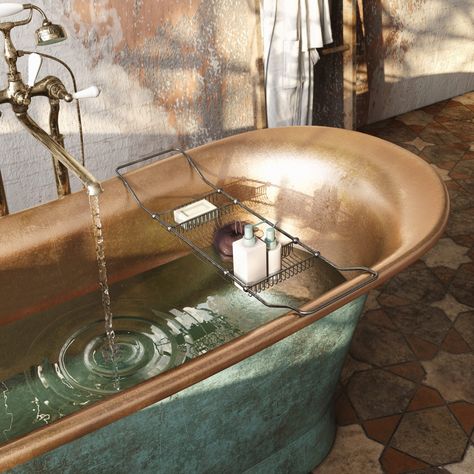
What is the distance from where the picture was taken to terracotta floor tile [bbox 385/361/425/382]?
213 cm

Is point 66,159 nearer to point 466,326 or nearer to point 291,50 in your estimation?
point 466,326

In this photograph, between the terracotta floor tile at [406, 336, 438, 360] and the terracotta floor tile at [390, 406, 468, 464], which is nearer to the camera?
the terracotta floor tile at [390, 406, 468, 464]

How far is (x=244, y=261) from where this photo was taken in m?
1.78

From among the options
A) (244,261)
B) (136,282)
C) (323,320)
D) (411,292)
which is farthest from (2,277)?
(411,292)

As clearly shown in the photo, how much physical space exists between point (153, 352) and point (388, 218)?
0.78 metres

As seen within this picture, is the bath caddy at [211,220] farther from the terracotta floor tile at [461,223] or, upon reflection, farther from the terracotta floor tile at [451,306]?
the terracotta floor tile at [461,223]

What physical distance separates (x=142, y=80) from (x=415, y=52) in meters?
1.88

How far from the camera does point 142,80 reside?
106 inches

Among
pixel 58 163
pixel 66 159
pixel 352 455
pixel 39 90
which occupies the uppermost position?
pixel 39 90

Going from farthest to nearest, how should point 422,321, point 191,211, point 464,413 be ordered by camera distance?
Result: 1. point 422,321
2. point 191,211
3. point 464,413

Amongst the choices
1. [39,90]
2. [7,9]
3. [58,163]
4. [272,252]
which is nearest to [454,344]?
[272,252]

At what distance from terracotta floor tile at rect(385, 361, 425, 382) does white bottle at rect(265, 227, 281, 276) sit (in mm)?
614

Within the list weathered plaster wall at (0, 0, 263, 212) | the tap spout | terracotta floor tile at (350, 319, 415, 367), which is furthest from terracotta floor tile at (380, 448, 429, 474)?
weathered plaster wall at (0, 0, 263, 212)

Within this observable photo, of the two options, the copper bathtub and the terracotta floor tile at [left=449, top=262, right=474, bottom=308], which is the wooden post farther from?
the copper bathtub
